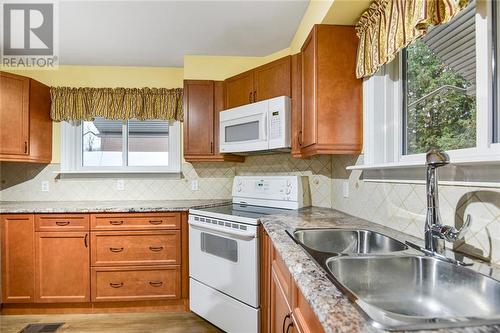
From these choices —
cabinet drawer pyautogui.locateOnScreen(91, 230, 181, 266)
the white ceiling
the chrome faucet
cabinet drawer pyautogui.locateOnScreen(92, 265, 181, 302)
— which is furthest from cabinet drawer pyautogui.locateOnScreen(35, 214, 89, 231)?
the chrome faucet

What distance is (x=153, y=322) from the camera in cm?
230

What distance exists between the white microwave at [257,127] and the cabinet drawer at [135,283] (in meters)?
1.21

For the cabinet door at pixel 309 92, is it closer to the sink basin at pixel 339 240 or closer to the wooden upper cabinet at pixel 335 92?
the wooden upper cabinet at pixel 335 92

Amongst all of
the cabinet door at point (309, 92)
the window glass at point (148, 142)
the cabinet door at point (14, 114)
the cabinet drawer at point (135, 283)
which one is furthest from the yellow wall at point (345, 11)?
the cabinet door at point (14, 114)

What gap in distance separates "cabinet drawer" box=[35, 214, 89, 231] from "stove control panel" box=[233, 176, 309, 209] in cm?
134

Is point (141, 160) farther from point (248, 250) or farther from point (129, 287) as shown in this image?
point (248, 250)

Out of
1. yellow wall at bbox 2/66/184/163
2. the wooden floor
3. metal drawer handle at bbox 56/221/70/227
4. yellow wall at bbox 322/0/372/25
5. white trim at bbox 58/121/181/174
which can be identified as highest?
yellow wall at bbox 2/66/184/163

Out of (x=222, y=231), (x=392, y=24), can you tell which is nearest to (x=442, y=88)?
(x=392, y=24)

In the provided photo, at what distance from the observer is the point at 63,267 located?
7.80ft

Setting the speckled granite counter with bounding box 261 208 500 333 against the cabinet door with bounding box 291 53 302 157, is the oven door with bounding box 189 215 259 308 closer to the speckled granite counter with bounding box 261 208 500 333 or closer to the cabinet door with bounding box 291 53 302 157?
the speckled granite counter with bounding box 261 208 500 333

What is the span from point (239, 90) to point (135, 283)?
1.94 m

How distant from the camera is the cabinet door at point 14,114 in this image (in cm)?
251

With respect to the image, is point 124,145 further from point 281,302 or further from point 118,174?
point 281,302

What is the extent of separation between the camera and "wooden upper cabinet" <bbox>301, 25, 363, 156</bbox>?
1.78 m
